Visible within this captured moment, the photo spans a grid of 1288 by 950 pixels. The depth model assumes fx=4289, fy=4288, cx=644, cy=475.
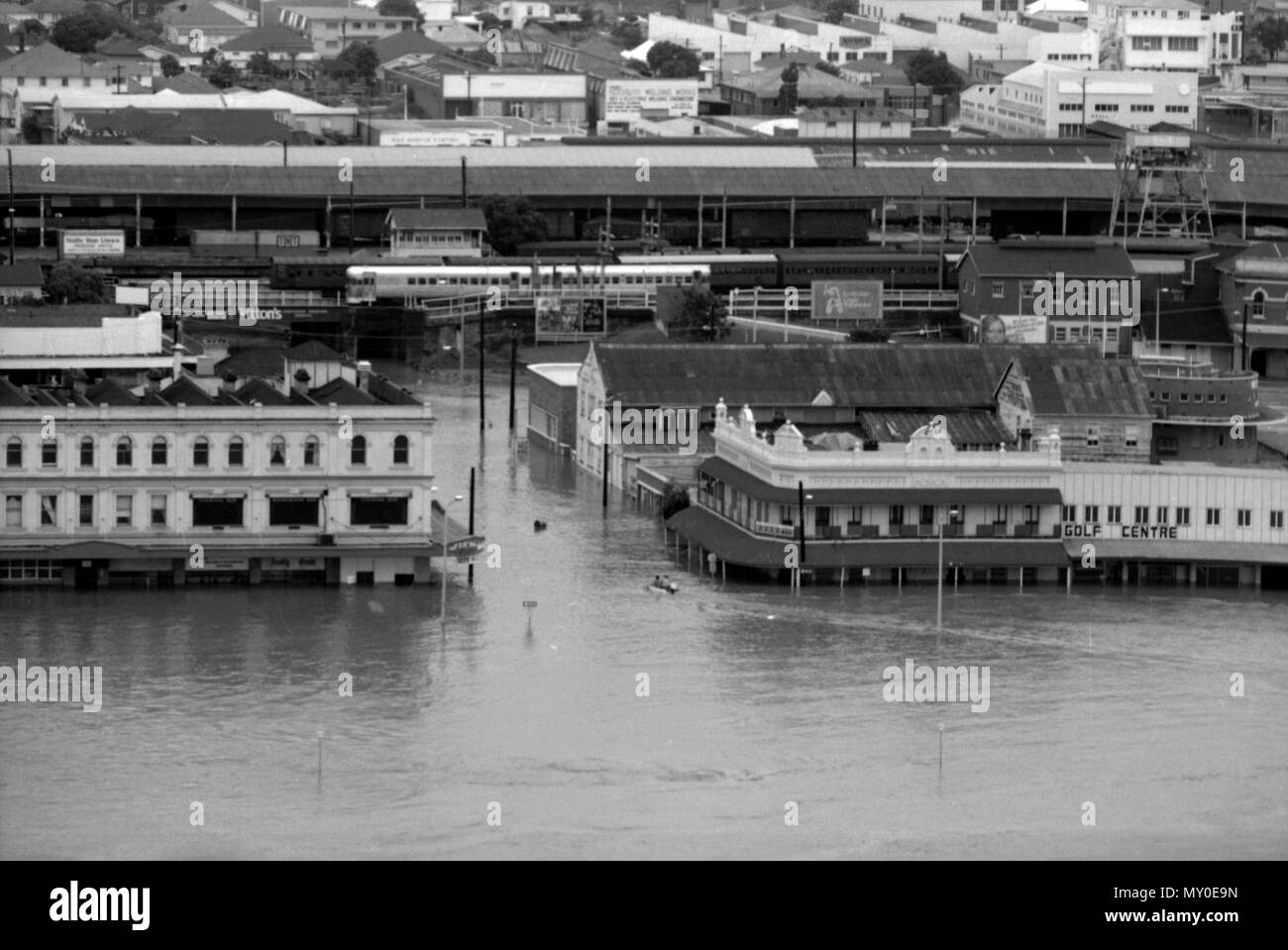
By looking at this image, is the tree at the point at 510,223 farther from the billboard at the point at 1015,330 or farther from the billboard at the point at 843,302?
the billboard at the point at 1015,330

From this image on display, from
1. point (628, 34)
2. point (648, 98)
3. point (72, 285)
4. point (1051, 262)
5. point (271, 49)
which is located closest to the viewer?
point (1051, 262)

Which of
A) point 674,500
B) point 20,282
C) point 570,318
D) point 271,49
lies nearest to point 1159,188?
point 570,318

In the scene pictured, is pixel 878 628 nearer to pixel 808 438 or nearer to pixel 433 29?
pixel 808 438

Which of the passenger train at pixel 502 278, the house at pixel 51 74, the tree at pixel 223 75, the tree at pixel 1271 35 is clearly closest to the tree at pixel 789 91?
the tree at pixel 223 75

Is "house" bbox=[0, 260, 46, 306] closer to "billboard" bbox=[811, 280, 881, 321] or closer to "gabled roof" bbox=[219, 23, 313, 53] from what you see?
"billboard" bbox=[811, 280, 881, 321]

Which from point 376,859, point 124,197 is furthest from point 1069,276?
point 376,859

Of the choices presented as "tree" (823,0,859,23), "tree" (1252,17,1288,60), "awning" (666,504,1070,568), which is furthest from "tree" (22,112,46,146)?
"awning" (666,504,1070,568)

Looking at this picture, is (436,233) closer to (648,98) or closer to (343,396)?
(648,98)
